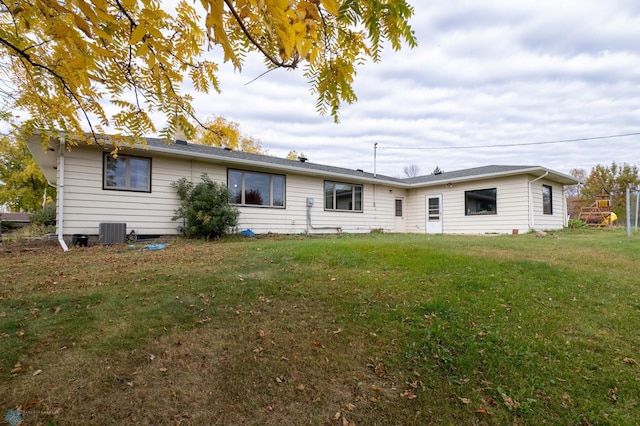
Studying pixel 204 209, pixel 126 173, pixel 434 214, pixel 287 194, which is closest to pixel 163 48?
pixel 204 209

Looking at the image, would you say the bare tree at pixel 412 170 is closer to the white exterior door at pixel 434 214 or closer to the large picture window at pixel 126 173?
the white exterior door at pixel 434 214

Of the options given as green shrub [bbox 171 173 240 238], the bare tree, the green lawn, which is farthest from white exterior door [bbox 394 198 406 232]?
the bare tree

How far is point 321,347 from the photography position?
96.3 inches

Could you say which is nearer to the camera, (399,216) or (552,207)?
(552,207)

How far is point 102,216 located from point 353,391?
27.1ft

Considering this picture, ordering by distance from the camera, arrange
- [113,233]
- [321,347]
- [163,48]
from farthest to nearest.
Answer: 1. [113,233]
2. [321,347]
3. [163,48]

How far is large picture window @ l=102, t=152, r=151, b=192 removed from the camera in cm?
790

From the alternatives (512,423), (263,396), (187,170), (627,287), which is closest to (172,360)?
(263,396)

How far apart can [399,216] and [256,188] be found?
759 cm

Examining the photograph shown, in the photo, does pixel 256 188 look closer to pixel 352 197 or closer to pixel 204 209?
pixel 204 209

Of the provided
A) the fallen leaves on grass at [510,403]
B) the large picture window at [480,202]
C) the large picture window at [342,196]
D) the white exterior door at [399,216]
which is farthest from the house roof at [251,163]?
the fallen leaves on grass at [510,403]

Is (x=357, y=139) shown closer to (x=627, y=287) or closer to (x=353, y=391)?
(x=627, y=287)

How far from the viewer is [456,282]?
3836mm

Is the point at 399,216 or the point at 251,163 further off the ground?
the point at 251,163
